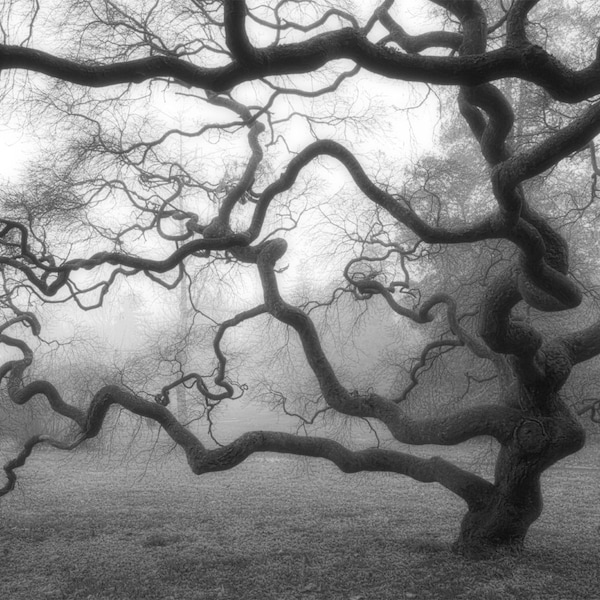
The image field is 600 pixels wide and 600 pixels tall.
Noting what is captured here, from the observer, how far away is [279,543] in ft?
24.8

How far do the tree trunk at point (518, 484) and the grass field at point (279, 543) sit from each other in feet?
0.82

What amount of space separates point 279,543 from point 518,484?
3.38m

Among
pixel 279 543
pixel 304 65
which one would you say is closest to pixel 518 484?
pixel 279 543

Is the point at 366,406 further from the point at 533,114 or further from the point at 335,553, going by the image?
the point at 533,114

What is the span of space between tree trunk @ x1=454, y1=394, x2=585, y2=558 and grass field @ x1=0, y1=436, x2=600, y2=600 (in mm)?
251

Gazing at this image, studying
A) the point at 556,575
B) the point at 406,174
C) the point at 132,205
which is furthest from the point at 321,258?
the point at 556,575

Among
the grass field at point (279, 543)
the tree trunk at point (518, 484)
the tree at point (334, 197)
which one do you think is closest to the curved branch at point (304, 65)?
the tree at point (334, 197)

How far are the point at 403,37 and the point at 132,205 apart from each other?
15.1ft

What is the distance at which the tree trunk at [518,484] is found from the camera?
5.89 m

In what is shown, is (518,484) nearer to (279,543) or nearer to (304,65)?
(279,543)

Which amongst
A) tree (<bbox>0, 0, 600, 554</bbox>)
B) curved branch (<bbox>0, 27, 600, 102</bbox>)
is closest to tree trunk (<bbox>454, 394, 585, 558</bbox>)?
tree (<bbox>0, 0, 600, 554</bbox>)

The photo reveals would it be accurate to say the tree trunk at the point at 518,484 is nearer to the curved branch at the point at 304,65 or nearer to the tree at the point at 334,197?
the tree at the point at 334,197

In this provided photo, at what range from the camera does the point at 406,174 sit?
1034 centimetres

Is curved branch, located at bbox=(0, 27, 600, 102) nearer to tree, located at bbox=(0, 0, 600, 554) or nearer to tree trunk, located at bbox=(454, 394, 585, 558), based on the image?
tree, located at bbox=(0, 0, 600, 554)
